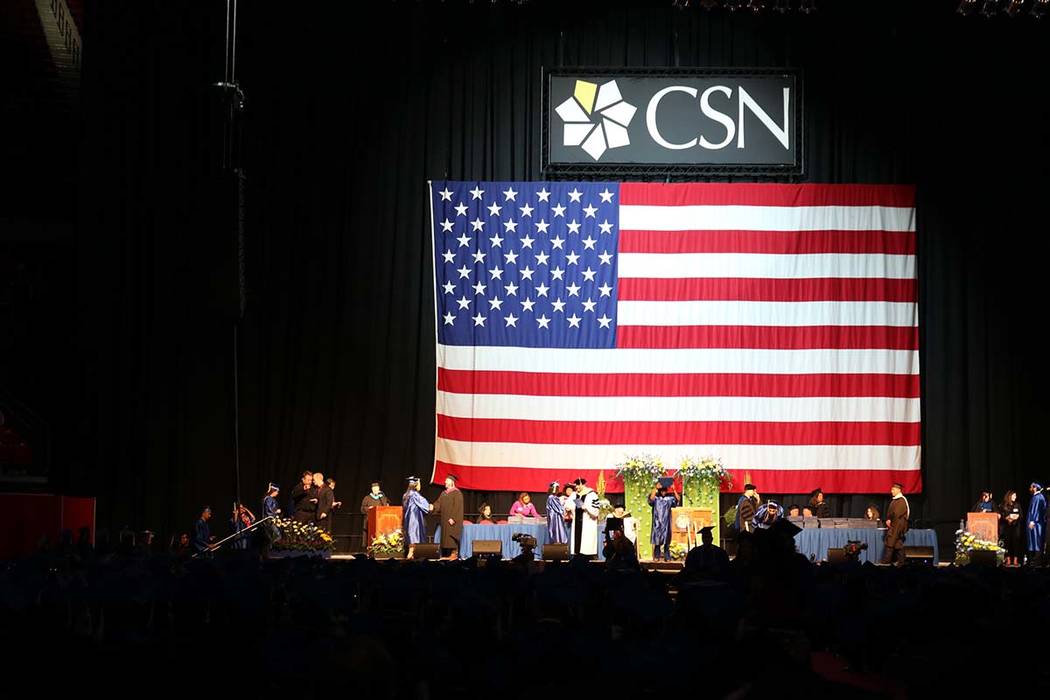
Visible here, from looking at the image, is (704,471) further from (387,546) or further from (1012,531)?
(387,546)

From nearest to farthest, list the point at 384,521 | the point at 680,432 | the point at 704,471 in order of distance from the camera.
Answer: the point at 384,521
the point at 704,471
the point at 680,432

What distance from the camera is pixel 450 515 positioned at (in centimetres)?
2141

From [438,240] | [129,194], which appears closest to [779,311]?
[438,240]

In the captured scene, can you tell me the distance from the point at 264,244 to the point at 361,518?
519 cm

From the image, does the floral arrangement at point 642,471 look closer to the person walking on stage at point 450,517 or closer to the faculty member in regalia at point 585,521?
the faculty member in regalia at point 585,521

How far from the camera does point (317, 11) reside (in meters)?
23.3

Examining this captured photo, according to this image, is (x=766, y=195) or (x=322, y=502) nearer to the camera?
(x=322, y=502)

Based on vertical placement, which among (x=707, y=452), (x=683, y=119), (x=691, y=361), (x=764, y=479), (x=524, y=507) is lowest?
(x=524, y=507)

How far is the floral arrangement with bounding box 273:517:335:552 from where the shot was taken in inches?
733

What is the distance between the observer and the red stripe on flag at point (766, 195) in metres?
22.8

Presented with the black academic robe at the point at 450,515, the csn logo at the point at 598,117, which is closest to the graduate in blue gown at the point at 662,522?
the black academic robe at the point at 450,515

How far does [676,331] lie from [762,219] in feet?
8.20

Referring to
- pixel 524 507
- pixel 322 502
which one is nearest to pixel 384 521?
pixel 322 502

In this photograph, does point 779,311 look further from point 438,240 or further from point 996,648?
point 996,648
